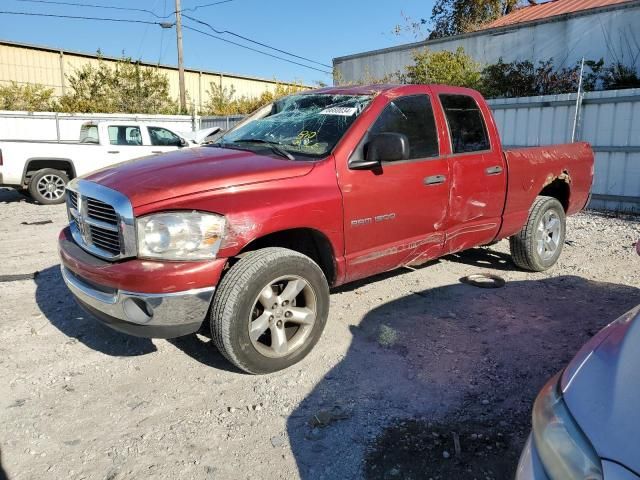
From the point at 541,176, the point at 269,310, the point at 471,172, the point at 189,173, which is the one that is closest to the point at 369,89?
the point at 471,172

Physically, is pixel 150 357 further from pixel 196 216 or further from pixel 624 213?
pixel 624 213

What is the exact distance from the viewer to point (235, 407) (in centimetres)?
301

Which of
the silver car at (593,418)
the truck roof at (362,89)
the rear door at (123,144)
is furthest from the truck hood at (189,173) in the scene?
the rear door at (123,144)

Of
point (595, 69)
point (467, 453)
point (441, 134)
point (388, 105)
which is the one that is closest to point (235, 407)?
point (467, 453)

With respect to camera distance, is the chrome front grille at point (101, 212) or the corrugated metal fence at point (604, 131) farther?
the corrugated metal fence at point (604, 131)

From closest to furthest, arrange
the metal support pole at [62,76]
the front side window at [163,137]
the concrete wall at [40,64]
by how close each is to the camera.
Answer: the front side window at [163,137] → the concrete wall at [40,64] → the metal support pole at [62,76]

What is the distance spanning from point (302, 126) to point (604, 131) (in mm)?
7384

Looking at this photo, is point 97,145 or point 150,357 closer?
point 150,357

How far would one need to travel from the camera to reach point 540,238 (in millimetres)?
5523

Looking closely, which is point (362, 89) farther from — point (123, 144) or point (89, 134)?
point (89, 134)

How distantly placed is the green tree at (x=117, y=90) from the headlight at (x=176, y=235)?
21.6 m

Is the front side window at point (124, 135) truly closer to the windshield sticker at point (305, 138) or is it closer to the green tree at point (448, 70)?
the green tree at point (448, 70)

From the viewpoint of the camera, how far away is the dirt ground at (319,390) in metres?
2.56

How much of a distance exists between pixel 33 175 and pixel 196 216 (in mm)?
8930
